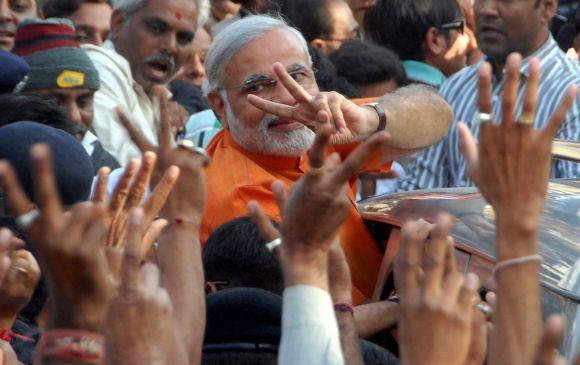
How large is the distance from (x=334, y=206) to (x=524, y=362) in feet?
1.46

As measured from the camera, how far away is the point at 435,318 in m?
2.17

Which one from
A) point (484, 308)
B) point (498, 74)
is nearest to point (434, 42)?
point (498, 74)

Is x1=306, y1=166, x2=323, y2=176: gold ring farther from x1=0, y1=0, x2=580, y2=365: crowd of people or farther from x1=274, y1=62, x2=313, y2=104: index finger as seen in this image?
x1=274, y1=62, x2=313, y2=104: index finger

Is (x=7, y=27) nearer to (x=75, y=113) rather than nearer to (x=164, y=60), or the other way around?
(x=164, y=60)

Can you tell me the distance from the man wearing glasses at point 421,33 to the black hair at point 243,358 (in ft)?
Result: 12.4

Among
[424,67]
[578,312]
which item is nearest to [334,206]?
[578,312]

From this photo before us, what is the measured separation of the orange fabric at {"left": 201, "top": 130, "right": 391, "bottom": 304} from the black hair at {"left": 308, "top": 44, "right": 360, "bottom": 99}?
913 mm

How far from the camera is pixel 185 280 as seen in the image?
274 cm

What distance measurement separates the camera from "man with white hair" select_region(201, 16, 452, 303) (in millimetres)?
4281

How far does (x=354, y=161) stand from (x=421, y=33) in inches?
173

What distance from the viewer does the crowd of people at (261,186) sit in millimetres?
2199

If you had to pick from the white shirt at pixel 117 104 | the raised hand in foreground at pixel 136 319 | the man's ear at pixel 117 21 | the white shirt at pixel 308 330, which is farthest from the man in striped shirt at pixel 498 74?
the raised hand in foreground at pixel 136 319

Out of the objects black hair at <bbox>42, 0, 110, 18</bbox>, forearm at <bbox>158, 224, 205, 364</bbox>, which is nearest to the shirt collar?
black hair at <bbox>42, 0, 110, 18</bbox>

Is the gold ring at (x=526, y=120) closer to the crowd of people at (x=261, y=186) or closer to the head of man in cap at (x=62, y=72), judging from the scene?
the crowd of people at (x=261, y=186)
